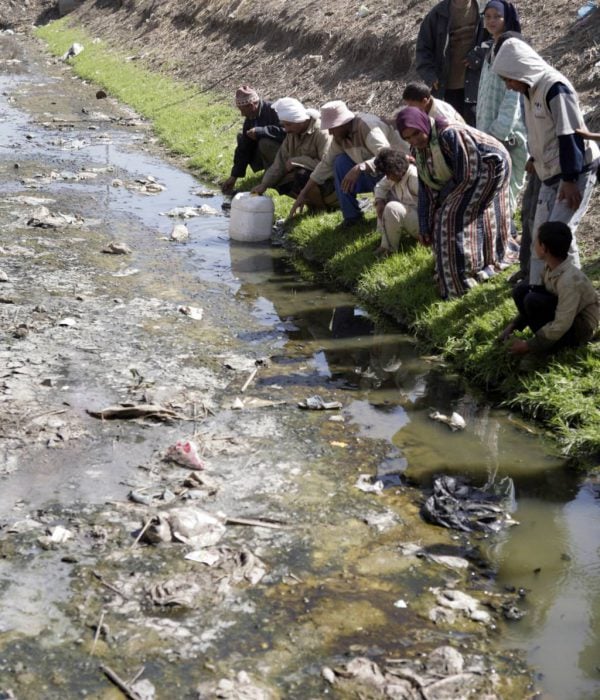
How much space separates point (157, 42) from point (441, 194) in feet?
Result: 66.1

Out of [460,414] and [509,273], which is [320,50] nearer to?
[509,273]

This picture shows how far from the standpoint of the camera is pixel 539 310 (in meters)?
5.98

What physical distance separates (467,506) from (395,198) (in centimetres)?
412

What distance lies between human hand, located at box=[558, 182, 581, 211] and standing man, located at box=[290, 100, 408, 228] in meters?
2.78

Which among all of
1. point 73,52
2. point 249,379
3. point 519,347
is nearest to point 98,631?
point 249,379

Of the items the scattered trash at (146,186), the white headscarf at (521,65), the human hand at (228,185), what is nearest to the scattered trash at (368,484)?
the white headscarf at (521,65)

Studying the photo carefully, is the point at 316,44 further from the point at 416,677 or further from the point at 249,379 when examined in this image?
the point at 416,677

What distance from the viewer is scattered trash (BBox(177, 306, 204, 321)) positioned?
7.52 meters

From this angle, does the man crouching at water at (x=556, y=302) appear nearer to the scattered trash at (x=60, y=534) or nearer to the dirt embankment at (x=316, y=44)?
the scattered trash at (x=60, y=534)

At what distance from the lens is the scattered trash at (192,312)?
752 cm

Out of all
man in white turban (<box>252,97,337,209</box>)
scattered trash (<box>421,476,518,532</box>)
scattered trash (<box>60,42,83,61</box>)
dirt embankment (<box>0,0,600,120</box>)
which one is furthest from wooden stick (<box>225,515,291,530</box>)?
scattered trash (<box>60,42,83,61</box>)

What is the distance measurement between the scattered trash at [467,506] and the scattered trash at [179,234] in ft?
18.1

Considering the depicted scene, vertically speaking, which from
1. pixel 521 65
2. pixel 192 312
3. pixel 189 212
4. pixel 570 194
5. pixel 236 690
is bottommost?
pixel 189 212

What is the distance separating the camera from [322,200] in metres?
10.1
